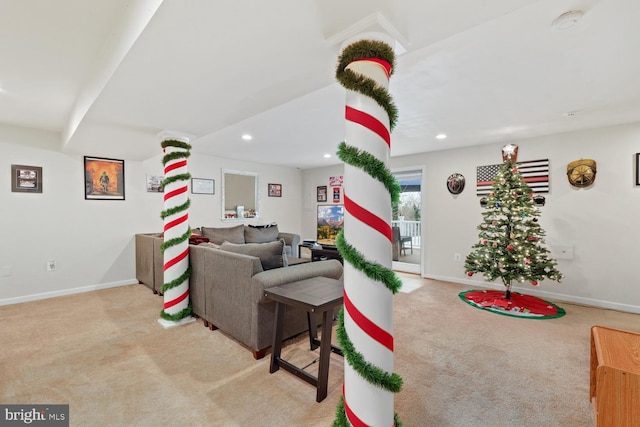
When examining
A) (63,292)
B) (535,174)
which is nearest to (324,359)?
(535,174)

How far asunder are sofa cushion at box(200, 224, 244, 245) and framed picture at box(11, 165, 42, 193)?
84.4 inches

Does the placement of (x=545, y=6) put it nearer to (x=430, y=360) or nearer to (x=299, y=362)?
(x=430, y=360)

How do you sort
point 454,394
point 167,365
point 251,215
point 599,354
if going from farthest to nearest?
point 251,215, point 167,365, point 454,394, point 599,354

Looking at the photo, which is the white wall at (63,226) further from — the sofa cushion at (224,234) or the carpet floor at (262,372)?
the sofa cushion at (224,234)

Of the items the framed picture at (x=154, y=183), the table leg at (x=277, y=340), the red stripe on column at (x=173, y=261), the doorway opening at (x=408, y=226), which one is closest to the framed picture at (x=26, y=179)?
the framed picture at (x=154, y=183)

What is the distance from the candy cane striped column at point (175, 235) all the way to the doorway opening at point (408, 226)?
383 cm

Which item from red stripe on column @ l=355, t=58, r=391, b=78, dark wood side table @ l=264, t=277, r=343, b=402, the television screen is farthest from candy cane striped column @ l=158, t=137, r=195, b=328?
the television screen

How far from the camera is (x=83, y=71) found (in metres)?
2.22

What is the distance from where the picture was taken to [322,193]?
6.55 metres

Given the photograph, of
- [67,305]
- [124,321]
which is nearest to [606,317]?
[124,321]

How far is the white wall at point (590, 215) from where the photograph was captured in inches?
129

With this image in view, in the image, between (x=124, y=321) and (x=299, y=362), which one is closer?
(x=299, y=362)

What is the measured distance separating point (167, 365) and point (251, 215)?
3981mm

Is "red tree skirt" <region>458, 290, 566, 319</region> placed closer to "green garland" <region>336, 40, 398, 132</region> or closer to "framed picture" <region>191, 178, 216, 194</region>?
"green garland" <region>336, 40, 398, 132</region>
